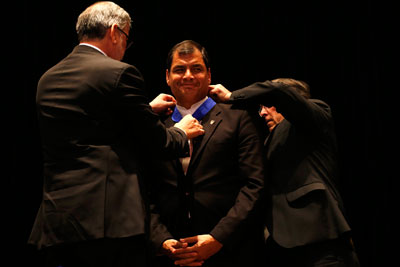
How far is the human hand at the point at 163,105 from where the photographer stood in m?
2.68

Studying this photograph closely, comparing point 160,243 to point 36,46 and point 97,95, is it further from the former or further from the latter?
point 36,46

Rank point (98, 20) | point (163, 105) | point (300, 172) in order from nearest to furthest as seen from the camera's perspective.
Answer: point (98, 20) < point (300, 172) < point (163, 105)

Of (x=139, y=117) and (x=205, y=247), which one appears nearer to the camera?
(x=139, y=117)

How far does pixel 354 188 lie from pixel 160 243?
197 centimetres

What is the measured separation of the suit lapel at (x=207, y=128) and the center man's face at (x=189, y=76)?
0.15 metres

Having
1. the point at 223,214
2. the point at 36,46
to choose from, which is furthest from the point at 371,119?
the point at 36,46

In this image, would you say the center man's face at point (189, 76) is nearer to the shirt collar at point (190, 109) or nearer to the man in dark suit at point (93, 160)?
the shirt collar at point (190, 109)

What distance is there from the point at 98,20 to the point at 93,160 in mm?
705

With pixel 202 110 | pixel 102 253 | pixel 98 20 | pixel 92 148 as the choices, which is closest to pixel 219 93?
pixel 202 110

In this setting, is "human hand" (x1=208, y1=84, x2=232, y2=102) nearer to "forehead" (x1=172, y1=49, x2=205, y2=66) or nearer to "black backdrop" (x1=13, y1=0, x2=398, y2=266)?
"forehead" (x1=172, y1=49, x2=205, y2=66)

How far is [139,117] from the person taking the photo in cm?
202

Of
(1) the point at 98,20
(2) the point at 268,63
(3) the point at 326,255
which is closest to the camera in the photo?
(1) the point at 98,20

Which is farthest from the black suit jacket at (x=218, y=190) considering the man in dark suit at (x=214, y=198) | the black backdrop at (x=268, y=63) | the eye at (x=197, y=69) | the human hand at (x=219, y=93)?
the black backdrop at (x=268, y=63)

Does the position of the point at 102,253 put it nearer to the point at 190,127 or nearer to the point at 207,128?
the point at 190,127
